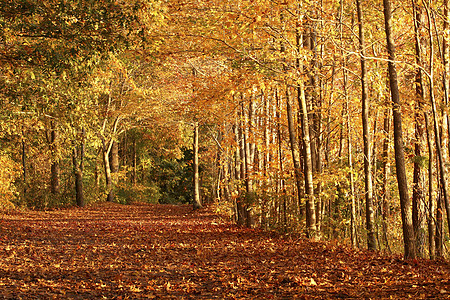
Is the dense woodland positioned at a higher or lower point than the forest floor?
higher

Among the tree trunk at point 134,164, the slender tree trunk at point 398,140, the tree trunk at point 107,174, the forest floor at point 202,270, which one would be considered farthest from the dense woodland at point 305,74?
the tree trunk at point 134,164

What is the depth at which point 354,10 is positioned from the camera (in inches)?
461

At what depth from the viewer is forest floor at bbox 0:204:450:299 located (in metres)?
6.22

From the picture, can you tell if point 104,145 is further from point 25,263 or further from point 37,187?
point 25,263

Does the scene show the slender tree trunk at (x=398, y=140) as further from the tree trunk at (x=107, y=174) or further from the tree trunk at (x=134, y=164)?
the tree trunk at (x=134, y=164)

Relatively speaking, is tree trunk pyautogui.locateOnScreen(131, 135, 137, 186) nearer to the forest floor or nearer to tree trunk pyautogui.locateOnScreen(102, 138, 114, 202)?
tree trunk pyautogui.locateOnScreen(102, 138, 114, 202)

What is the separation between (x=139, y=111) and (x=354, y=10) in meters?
18.3

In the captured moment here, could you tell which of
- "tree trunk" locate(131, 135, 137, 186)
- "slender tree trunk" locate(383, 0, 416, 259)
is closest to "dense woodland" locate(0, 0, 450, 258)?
"slender tree trunk" locate(383, 0, 416, 259)

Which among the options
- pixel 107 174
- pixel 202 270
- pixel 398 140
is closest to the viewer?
pixel 398 140

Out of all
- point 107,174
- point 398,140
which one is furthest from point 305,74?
point 107,174

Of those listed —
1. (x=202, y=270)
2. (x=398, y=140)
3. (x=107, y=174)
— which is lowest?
(x=202, y=270)

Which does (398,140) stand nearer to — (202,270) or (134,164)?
(202,270)

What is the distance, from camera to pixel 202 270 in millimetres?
8102

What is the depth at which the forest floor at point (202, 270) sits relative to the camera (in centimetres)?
622
